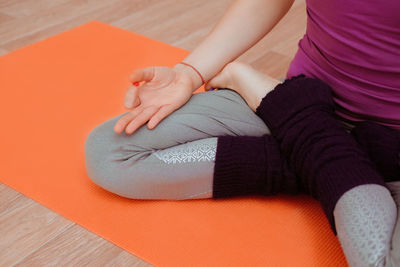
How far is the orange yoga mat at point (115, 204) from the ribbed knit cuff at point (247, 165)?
0.05 metres

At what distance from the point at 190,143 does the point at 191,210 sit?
0.44 ft

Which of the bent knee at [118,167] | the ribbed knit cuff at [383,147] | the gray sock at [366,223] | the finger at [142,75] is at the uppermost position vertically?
the finger at [142,75]

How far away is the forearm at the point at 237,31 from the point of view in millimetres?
1111

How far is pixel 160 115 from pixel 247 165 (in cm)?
20

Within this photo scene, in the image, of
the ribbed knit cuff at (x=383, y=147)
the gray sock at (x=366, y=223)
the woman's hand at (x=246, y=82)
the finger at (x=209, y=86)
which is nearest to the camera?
the gray sock at (x=366, y=223)

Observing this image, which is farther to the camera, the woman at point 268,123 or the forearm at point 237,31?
the forearm at point 237,31

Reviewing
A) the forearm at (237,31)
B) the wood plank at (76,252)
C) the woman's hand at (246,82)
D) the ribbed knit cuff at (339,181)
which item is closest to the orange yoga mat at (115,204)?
the wood plank at (76,252)

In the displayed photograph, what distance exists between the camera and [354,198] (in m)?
0.79

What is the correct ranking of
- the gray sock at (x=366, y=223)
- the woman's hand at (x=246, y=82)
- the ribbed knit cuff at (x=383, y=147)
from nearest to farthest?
the gray sock at (x=366, y=223) → the ribbed knit cuff at (x=383, y=147) → the woman's hand at (x=246, y=82)

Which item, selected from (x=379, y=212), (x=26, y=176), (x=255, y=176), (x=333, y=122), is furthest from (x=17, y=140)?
(x=379, y=212)

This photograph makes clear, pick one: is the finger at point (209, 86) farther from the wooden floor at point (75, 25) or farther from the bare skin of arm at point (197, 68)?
the wooden floor at point (75, 25)

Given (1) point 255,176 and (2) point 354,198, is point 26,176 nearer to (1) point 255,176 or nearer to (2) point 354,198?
(1) point 255,176

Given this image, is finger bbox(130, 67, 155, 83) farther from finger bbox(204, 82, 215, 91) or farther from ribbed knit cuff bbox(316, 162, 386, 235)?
ribbed knit cuff bbox(316, 162, 386, 235)

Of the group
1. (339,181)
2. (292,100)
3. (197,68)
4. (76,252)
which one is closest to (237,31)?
(197,68)
